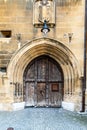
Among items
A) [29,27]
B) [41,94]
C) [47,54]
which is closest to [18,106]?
[41,94]

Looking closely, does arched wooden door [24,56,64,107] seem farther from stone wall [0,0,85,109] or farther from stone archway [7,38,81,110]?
stone wall [0,0,85,109]

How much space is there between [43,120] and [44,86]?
5.13 ft

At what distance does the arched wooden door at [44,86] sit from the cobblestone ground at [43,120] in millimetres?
324

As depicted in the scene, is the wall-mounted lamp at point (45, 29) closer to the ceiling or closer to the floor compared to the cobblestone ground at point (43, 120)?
closer to the ceiling

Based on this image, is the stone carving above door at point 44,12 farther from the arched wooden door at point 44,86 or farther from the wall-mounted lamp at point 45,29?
the arched wooden door at point 44,86

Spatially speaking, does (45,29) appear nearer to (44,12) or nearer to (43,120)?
(44,12)

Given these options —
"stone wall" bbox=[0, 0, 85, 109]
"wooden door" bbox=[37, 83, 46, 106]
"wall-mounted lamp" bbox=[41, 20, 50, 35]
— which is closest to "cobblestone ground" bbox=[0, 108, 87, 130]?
"wooden door" bbox=[37, 83, 46, 106]

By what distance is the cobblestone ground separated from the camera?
6.02m

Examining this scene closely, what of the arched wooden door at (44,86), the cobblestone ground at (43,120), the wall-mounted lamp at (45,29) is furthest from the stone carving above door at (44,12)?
the cobblestone ground at (43,120)

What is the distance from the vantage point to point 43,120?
6.50 metres

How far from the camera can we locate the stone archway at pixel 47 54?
738cm

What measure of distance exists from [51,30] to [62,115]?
2524 millimetres

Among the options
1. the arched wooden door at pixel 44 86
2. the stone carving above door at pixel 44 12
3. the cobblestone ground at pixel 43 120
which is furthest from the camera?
the arched wooden door at pixel 44 86

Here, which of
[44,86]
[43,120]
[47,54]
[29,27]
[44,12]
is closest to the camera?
[43,120]
